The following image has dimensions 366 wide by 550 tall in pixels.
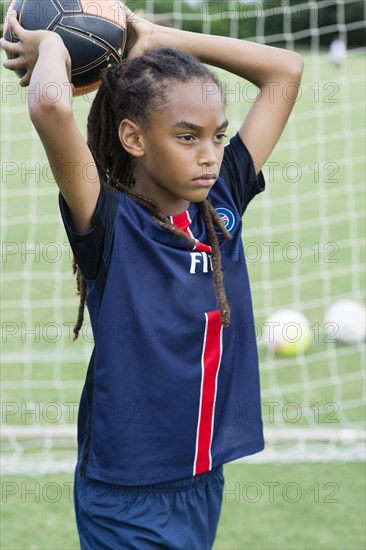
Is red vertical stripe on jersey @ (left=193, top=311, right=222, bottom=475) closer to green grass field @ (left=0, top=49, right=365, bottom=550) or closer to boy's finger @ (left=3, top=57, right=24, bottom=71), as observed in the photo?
boy's finger @ (left=3, top=57, right=24, bottom=71)

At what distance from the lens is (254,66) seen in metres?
2.23

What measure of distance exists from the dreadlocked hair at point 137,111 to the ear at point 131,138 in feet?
0.05

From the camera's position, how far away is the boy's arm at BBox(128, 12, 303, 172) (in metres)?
2.18

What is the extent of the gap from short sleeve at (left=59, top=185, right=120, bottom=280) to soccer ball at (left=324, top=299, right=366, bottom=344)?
3.39 m

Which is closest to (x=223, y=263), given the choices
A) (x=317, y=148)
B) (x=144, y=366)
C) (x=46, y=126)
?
(x=144, y=366)

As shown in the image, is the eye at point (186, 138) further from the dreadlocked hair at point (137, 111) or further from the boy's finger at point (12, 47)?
the boy's finger at point (12, 47)

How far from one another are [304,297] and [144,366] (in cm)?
444

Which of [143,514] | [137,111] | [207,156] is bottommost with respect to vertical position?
[143,514]

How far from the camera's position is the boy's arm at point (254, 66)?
7.14ft

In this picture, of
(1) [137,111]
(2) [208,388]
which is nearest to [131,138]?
(1) [137,111]

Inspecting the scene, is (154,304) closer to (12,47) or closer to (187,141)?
(187,141)

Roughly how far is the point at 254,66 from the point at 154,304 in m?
0.70

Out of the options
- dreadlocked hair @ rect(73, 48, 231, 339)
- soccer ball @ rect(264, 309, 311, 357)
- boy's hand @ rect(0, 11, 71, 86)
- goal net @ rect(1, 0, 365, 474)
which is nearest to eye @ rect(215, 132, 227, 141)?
dreadlocked hair @ rect(73, 48, 231, 339)

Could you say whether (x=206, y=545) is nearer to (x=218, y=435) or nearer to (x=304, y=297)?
(x=218, y=435)
